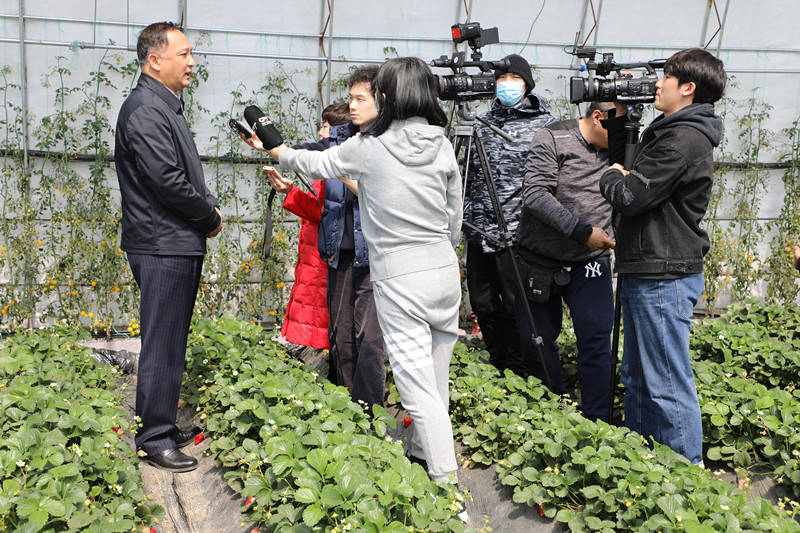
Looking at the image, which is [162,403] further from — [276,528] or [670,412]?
[670,412]

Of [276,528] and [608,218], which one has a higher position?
[608,218]

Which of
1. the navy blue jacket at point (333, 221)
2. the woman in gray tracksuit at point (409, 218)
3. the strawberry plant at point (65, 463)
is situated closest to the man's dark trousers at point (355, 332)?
the navy blue jacket at point (333, 221)

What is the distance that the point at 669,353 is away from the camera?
3424mm

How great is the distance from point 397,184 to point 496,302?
1861mm

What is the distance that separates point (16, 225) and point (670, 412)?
16.1ft

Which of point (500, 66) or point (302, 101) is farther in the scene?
point (302, 101)

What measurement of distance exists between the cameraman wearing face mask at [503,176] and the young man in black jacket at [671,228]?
106 centimetres

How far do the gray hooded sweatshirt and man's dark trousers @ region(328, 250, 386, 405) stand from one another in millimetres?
775

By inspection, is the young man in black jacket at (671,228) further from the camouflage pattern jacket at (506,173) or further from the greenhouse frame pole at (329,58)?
the greenhouse frame pole at (329,58)

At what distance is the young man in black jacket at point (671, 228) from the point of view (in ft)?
10.9

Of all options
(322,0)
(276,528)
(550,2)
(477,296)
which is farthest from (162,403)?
(550,2)

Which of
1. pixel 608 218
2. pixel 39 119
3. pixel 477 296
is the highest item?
pixel 39 119

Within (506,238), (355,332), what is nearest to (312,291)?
(355,332)

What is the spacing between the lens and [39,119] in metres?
6.06
